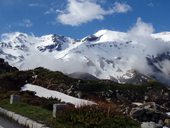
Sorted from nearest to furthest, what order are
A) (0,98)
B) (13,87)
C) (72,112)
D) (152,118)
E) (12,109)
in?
(72,112), (12,109), (0,98), (152,118), (13,87)

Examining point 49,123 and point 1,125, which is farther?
point 1,125

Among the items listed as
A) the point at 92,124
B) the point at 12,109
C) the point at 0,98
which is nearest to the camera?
the point at 92,124

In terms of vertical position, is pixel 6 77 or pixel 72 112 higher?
pixel 6 77

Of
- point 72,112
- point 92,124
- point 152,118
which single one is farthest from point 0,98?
point 92,124

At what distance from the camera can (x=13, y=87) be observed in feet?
136

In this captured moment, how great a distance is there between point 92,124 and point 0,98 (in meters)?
14.8

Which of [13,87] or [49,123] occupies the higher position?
[13,87]

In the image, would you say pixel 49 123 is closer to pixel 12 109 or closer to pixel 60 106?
pixel 60 106

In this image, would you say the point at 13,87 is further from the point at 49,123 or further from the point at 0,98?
the point at 49,123

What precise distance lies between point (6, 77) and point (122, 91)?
14111mm

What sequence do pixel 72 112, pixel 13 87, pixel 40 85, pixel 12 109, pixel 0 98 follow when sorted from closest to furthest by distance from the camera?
pixel 72 112, pixel 12 109, pixel 0 98, pixel 13 87, pixel 40 85

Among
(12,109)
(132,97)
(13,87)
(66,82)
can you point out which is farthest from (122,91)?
(12,109)

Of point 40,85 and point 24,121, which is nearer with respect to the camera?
point 24,121

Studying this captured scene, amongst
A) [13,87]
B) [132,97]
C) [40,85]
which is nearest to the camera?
[13,87]
